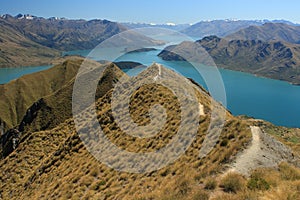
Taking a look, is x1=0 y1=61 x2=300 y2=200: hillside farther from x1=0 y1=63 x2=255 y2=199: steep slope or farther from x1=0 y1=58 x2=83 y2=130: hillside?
x1=0 y1=58 x2=83 y2=130: hillside

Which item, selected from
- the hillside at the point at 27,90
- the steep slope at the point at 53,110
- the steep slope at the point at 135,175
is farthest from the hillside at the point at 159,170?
the hillside at the point at 27,90

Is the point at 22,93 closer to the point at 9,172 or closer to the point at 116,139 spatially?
the point at 9,172

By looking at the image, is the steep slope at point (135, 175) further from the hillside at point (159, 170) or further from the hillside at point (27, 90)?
the hillside at point (27, 90)

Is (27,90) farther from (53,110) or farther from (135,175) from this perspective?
(135,175)

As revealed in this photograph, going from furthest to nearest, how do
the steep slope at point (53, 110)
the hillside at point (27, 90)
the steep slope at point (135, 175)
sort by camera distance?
the hillside at point (27, 90)
the steep slope at point (53, 110)
the steep slope at point (135, 175)

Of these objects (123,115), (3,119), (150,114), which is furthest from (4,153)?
(3,119)

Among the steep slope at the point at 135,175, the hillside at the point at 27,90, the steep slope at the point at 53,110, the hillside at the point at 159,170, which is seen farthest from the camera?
the hillside at the point at 27,90

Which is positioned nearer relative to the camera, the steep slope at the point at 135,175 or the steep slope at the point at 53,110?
the steep slope at the point at 135,175

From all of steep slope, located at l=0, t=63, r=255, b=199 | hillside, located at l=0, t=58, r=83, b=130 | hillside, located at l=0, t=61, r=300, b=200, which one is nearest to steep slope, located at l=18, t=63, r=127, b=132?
hillside, located at l=0, t=61, r=300, b=200

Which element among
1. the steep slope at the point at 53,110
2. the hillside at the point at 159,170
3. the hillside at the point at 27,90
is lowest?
the hillside at the point at 27,90
